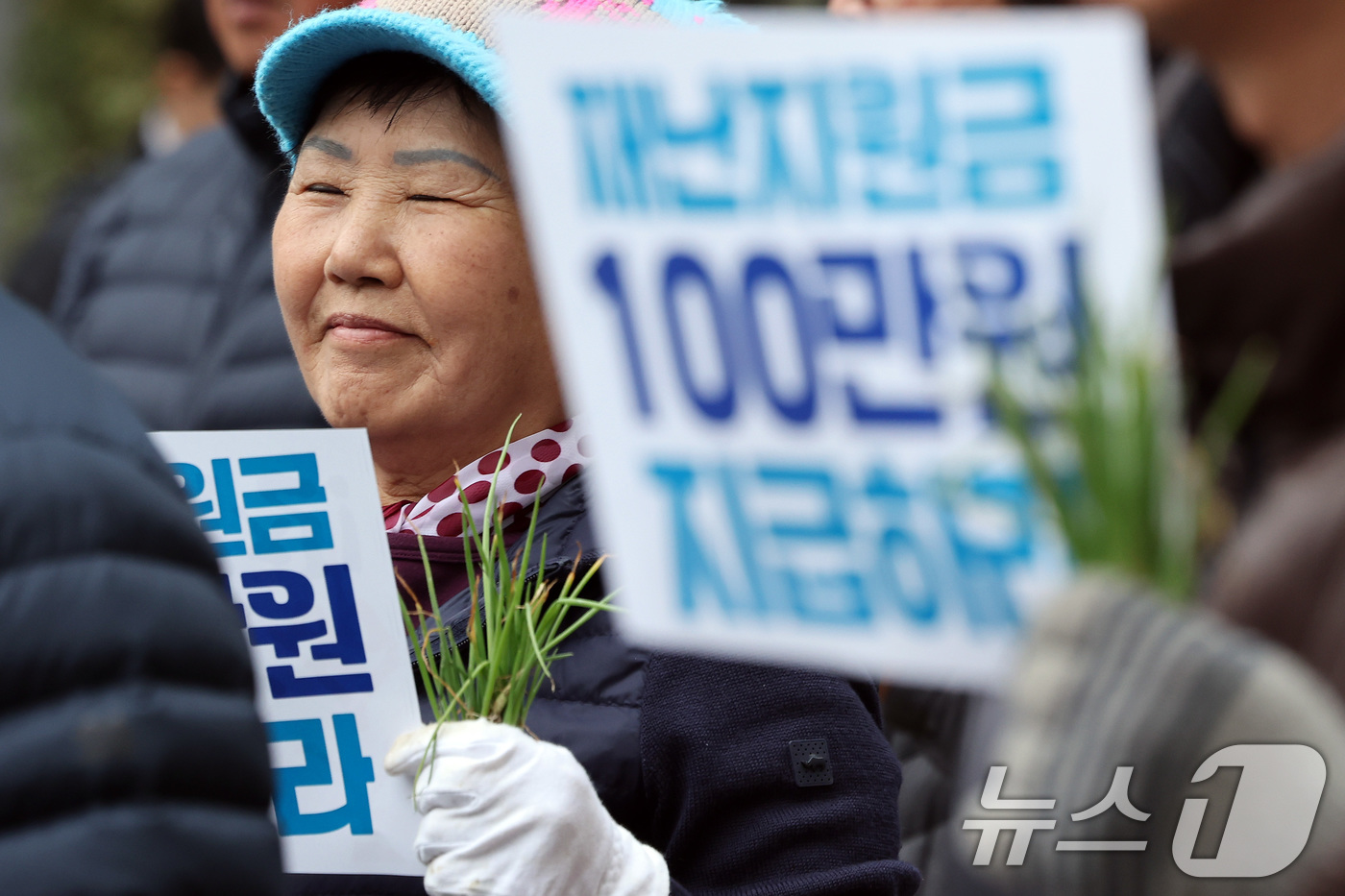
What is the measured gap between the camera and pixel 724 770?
1.59 meters

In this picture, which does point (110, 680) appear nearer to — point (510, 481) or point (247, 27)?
point (510, 481)

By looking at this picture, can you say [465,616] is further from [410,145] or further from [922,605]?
[922,605]

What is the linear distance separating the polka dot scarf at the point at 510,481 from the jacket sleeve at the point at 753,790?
241 mm

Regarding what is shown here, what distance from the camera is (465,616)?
5.24 feet

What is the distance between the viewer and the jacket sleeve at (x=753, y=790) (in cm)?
158

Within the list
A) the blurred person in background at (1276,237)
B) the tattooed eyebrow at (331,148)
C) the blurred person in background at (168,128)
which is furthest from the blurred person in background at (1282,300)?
the blurred person in background at (168,128)

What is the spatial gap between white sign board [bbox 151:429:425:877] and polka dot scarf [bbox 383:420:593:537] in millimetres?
201

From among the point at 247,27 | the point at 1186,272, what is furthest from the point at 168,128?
the point at 1186,272

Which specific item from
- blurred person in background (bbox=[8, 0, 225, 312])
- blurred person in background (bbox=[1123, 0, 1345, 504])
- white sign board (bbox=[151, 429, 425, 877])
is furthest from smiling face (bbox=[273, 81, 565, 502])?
blurred person in background (bbox=[8, 0, 225, 312])

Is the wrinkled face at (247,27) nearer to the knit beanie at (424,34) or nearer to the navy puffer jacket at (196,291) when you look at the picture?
the navy puffer jacket at (196,291)

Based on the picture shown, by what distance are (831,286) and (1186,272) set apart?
0.20 metres

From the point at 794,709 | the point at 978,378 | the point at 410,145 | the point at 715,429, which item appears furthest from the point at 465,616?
the point at 978,378

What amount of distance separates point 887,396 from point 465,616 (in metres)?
0.81

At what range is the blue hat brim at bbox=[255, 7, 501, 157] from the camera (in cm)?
168
